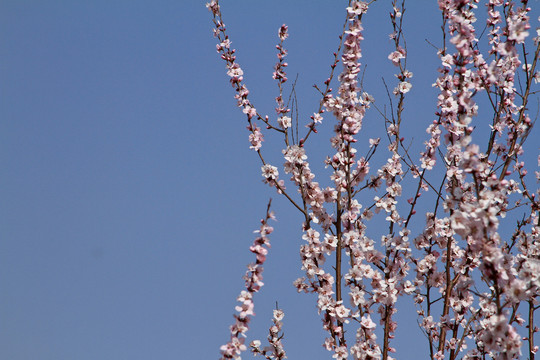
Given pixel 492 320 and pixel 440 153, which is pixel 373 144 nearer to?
pixel 440 153

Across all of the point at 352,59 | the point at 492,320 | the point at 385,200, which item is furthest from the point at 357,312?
the point at 352,59

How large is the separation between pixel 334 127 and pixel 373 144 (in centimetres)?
45

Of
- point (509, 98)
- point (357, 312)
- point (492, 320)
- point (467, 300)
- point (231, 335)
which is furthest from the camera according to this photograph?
point (509, 98)

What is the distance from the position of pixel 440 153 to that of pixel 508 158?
628mm

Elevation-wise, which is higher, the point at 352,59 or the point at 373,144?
the point at 352,59

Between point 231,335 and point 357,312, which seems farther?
point 357,312

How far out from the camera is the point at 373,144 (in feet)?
18.2

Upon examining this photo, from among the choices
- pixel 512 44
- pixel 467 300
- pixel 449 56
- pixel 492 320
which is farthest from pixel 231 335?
pixel 449 56

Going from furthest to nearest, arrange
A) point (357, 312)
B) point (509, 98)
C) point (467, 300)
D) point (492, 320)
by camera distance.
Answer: point (509, 98)
point (467, 300)
point (357, 312)
point (492, 320)

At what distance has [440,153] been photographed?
5.29m

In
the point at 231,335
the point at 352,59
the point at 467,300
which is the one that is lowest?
the point at 231,335

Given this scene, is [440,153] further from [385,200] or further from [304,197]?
[304,197]

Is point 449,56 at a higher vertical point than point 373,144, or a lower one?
higher

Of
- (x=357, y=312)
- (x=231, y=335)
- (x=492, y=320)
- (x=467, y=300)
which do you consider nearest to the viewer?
(x=492, y=320)
